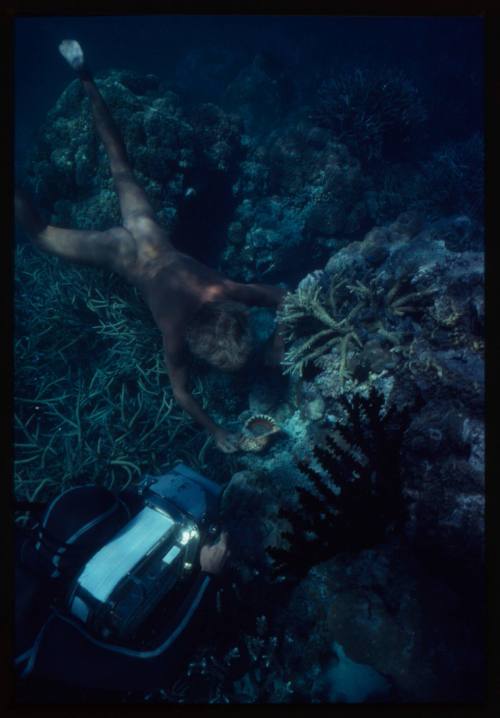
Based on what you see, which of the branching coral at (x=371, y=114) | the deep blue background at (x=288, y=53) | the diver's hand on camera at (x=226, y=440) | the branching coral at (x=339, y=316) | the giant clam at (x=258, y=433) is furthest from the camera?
the deep blue background at (x=288, y=53)

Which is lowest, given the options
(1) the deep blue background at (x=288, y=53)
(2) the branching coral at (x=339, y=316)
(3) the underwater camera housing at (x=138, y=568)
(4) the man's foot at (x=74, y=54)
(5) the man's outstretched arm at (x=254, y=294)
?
(3) the underwater camera housing at (x=138, y=568)

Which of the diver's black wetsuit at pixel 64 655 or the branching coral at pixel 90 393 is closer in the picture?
the diver's black wetsuit at pixel 64 655

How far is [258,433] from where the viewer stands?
3.93 metres

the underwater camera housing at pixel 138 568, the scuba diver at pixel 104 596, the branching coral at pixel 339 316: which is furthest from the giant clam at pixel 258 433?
the scuba diver at pixel 104 596

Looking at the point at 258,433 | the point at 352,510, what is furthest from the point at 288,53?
the point at 352,510

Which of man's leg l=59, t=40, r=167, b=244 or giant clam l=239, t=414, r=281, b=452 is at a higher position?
man's leg l=59, t=40, r=167, b=244

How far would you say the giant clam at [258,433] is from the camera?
3.80 metres

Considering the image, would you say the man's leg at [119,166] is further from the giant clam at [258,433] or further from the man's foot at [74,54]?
the giant clam at [258,433]

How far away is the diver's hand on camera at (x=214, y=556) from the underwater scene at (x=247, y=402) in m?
0.01

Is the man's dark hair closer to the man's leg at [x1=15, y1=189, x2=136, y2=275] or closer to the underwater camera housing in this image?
the underwater camera housing

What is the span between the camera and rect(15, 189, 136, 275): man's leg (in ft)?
15.6

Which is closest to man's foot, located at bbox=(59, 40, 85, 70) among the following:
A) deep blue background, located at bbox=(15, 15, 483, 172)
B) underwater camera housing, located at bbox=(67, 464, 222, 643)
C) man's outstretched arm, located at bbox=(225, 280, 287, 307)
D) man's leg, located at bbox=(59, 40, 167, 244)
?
man's leg, located at bbox=(59, 40, 167, 244)

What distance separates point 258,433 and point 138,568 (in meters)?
1.84

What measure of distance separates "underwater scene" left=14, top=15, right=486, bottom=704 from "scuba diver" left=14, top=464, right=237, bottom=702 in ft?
0.04
